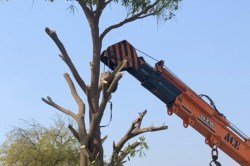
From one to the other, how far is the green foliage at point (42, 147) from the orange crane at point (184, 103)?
668 centimetres

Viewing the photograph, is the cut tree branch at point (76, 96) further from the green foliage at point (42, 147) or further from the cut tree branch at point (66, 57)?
the green foliage at point (42, 147)

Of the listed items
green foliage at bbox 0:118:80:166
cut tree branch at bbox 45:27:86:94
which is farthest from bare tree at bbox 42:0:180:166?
green foliage at bbox 0:118:80:166

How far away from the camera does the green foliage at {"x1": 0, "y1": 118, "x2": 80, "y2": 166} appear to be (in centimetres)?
1574

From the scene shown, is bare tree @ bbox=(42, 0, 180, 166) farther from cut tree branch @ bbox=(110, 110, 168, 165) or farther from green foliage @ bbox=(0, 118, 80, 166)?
green foliage @ bbox=(0, 118, 80, 166)

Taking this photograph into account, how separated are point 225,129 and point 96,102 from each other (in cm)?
398

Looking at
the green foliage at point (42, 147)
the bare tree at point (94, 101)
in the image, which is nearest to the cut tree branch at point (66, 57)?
the bare tree at point (94, 101)

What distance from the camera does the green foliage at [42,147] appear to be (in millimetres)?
15742

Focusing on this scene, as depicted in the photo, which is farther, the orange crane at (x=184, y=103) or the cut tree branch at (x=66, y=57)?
the orange crane at (x=184, y=103)

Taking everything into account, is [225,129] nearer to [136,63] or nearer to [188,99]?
[188,99]

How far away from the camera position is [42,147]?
626 inches

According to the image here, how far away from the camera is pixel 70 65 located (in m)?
7.74

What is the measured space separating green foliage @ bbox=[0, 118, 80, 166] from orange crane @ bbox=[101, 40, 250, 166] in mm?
6682

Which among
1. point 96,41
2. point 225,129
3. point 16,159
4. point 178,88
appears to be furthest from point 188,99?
point 16,159

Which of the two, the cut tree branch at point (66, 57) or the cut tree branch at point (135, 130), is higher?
the cut tree branch at point (66, 57)
